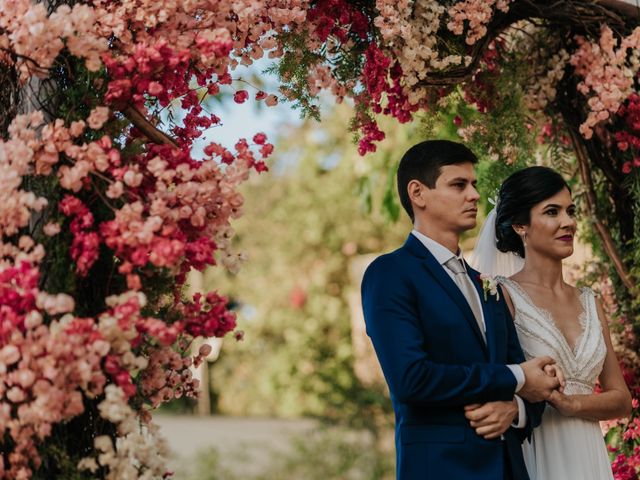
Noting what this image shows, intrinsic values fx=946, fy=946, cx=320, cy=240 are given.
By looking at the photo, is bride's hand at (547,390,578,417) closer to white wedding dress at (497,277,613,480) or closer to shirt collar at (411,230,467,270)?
white wedding dress at (497,277,613,480)

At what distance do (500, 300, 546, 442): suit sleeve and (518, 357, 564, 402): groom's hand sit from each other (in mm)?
56

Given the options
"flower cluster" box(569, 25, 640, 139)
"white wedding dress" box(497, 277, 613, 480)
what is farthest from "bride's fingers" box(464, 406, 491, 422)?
"flower cluster" box(569, 25, 640, 139)

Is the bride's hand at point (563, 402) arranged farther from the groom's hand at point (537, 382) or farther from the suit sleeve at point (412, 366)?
the suit sleeve at point (412, 366)

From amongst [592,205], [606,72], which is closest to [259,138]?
[606,72]

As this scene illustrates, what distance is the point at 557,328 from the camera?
3473mm

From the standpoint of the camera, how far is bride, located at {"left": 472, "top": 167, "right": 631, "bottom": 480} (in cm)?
338

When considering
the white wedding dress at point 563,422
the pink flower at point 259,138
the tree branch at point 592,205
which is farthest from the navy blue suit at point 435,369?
the tree branch at point 592,205

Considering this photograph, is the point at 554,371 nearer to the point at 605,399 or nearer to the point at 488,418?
the point at 488,418

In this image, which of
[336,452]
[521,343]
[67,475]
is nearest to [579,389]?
[521,343]

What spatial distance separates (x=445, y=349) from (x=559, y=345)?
2.28 feet

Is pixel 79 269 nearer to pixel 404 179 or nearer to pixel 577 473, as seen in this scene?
pixel 404 179

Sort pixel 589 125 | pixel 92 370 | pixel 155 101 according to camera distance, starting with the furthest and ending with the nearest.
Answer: pixel 589 125 < pixel 155 101 < pixel 92 370

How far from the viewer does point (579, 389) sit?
135 inches

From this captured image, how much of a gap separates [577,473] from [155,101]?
1960 mm
